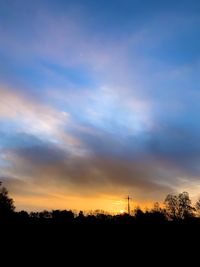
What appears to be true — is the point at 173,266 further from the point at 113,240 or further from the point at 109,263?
the point at 113,240

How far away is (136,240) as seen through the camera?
32.1m

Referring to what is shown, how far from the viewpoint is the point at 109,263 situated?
26.5 metres

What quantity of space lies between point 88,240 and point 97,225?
19.8ft

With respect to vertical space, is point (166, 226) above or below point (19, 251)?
above

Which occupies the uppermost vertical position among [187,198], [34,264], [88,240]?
[187,198]

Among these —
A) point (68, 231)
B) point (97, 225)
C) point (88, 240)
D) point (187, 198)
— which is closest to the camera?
point (88, 240)

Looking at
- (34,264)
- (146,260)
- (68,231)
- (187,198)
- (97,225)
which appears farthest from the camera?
(187,198)

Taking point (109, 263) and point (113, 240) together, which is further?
point (113, 240)

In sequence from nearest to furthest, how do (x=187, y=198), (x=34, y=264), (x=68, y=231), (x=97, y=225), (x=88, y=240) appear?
(x=34, y=264) < (x=88, y=240) < (x=68, y=231) < (x=97, y=225) < (x=187, y=198)

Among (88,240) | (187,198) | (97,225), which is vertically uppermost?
(187,198)

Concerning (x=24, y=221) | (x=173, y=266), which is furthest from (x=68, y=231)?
(x=173, y=266)

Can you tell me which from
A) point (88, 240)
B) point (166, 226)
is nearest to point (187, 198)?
point (166, 226)

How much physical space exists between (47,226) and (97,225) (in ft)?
17.8

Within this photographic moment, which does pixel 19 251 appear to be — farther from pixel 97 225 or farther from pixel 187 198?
pixel 187 198
